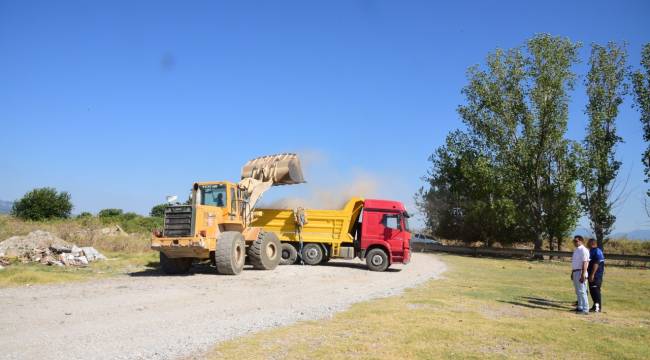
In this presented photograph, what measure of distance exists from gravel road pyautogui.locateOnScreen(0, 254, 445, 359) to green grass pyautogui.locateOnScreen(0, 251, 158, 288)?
102 centimetres

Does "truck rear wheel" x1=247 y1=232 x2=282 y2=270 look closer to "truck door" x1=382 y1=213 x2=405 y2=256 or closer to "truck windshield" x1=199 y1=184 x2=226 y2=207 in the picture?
"truck windshield" x1=199 y1=184 x2=226 y2=207

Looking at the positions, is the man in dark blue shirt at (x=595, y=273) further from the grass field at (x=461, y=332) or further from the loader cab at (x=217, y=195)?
the loader cab at (x=217, y=195)

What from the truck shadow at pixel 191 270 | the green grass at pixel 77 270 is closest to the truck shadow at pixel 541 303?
the truck shadow at pixel 191 270

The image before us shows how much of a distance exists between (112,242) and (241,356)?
66.2 feet

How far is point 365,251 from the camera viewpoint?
21.5 metres

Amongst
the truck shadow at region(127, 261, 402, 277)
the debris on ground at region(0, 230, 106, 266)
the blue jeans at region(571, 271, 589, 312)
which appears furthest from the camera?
the debris on ground at region(0, 230, 106, 266)

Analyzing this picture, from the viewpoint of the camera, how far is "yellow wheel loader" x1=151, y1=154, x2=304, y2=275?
16.4 meters

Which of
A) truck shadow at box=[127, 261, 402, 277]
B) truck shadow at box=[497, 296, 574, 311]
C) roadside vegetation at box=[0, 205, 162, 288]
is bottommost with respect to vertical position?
truck shadow at box=[497, 296, 574, 311]

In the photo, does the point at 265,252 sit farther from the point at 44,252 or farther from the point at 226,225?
the point at 44,252

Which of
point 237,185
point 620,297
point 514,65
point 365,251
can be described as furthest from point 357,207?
point 514,65

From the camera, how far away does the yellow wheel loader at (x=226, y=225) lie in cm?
1639

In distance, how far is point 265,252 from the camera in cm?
1919

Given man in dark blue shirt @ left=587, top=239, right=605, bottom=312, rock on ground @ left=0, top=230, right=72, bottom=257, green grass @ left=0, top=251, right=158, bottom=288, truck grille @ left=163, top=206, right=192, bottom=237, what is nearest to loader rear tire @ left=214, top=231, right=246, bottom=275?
truck grille @ left=163, top=206, right=192, bottom=237

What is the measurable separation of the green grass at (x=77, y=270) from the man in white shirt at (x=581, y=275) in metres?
13.5
